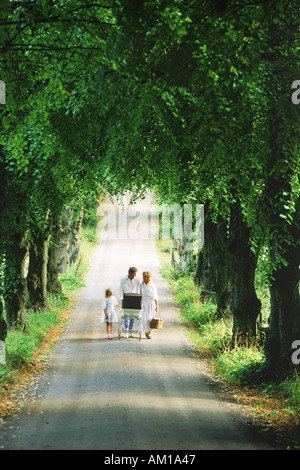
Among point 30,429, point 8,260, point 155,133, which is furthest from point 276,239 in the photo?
point 8,260

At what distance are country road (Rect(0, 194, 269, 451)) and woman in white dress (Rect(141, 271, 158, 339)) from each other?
0.52 m

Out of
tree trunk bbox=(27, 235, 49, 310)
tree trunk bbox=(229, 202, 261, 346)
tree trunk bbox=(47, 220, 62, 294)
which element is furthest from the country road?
tree trunk bbox=(47, 220, 62, 294)

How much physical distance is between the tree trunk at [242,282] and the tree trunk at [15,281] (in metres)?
5.98

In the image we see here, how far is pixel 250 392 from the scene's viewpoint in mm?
10445

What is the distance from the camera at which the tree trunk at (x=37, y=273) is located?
1872cm

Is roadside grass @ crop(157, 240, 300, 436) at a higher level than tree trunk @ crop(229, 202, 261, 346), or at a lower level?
lower

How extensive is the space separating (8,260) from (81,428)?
7.82 metres

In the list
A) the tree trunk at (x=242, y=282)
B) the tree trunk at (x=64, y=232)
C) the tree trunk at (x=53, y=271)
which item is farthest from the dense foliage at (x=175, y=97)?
the tree trunk at (x=64, y=232)

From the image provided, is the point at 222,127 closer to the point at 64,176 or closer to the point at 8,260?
the point at 64,176

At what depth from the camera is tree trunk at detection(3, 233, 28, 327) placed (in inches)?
578

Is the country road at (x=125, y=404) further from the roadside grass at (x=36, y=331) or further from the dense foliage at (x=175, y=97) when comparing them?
the dense foliage at (x=175, y=97)

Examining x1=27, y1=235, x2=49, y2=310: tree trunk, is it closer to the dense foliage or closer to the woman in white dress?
the woman in white dress

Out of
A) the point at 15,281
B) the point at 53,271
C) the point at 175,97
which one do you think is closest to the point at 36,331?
the point at 15,281

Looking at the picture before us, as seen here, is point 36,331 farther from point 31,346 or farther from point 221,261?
point 221,261
